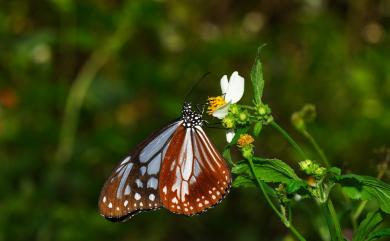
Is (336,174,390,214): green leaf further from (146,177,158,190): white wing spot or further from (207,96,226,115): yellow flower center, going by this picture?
(146,177,158,190): white wing spot

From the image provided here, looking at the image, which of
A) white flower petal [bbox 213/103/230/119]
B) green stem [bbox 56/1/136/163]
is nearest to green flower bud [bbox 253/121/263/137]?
white flower petal [bbox 213/103/230/119]

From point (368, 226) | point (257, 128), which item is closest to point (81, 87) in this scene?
point (257, 128)

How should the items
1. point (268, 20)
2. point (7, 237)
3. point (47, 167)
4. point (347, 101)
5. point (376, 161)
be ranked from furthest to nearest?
point (268, 20)
point (347, 101)
point (47, 167)
point (7, 237)
point (376, 161)

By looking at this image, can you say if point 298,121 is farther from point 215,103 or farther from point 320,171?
point 320,171

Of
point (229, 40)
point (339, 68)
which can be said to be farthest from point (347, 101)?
point (229, 40)

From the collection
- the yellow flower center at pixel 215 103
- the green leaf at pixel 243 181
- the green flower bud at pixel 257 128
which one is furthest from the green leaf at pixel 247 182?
the yellow flower center at pixel 215 103

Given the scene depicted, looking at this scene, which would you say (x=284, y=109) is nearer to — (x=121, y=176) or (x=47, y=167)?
(x=47, y=167)
